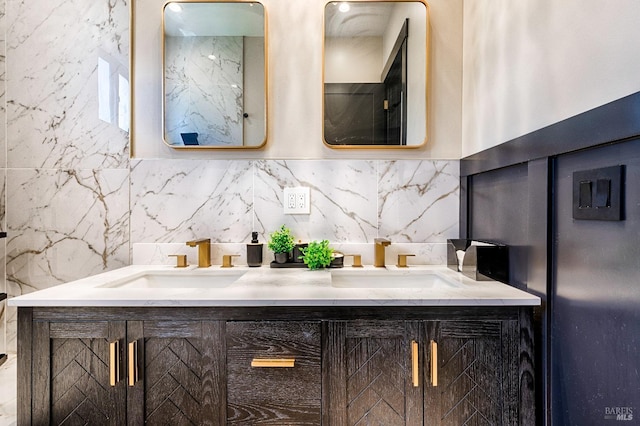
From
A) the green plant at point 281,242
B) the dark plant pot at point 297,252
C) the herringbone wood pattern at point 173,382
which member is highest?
the green plant at point 281,242

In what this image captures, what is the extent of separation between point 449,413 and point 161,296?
0.99 metres

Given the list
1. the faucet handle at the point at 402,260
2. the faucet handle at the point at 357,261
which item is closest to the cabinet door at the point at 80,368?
the faucet handle at the point at 357,261

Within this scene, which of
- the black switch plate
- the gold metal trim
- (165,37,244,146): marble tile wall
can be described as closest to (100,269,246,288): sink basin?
(165,37,244,146): marble tile wall

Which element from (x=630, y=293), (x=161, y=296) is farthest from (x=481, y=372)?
(x=161, y=296)

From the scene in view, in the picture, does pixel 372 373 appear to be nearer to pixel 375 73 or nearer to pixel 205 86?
pixel 375 73

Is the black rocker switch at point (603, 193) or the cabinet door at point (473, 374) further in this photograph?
the cabinet door at point (473, 374)

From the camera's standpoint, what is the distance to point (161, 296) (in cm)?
110

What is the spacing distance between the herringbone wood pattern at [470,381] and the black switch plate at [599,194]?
482 millimetres

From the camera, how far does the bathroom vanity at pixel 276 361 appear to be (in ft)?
3.55

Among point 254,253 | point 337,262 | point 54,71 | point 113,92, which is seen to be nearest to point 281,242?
point 254,253

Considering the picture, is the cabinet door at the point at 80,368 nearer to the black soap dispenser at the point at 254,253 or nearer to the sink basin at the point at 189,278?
the sink basin at the point at 189,278

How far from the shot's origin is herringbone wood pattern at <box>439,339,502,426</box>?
1084 millimetres

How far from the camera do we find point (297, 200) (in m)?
1.68

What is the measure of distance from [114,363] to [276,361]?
0.51m
